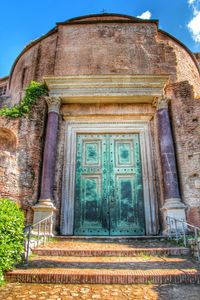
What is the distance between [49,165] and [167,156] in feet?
12.4

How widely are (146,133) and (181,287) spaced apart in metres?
6.10

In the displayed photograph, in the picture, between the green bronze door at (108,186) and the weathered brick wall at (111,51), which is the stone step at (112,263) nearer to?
the green bronze door at (108,186)

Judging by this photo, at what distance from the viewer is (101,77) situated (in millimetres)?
9344

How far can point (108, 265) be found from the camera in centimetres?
478

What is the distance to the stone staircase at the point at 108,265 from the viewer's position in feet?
13.7

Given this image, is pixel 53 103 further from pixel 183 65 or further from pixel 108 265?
pixel 108 265

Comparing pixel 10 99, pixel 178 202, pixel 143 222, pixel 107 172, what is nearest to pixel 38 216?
pixel 107 172

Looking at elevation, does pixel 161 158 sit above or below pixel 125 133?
below

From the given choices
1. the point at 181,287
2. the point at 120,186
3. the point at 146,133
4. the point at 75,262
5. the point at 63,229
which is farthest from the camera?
the point at 146,133

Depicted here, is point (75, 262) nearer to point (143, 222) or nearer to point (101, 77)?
point (143, 222)

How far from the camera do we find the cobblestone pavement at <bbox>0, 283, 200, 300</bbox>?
11.8 feet

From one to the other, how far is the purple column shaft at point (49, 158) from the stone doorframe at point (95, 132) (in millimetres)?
612

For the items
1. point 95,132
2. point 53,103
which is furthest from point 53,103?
point 95,132

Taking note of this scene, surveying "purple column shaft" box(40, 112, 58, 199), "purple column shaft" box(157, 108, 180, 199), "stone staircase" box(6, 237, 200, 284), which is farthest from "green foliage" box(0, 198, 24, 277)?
"purple column shaft" box(157, 108, 180, 199)
